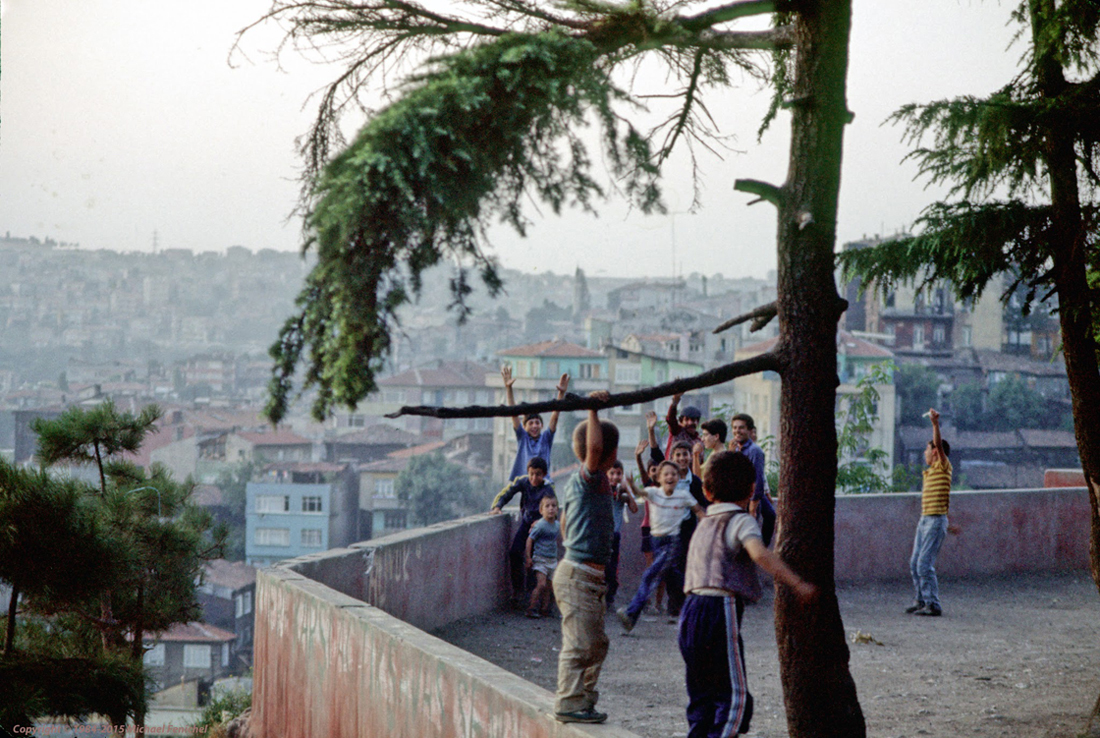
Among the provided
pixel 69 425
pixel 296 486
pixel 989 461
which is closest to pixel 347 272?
pixel 69 425

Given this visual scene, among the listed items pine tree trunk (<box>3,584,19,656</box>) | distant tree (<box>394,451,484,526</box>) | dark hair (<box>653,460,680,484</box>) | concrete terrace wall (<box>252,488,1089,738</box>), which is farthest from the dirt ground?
distant tree (<box>394,451,484,526</box>)

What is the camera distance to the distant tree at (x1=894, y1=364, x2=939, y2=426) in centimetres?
5522

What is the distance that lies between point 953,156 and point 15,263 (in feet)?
267

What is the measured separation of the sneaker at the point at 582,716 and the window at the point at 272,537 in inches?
2145

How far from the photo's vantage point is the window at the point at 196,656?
45.5 m

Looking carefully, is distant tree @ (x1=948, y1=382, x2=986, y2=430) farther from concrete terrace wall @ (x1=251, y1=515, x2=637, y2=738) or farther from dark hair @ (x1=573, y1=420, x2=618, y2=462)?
dark hair @ (x1=573, y1=420, x2=618, y2=462)

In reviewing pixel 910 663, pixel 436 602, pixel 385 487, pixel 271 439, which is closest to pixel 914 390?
pixel 385 487

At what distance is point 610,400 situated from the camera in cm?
469

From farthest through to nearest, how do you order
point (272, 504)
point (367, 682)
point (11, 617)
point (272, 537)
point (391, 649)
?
point (272, 537)
point (272, 504)
point (11, 617)
point (367, 682)
point (391, 649)

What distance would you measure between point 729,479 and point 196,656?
150 ft

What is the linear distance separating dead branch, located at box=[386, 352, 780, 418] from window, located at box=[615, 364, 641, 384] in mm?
51613

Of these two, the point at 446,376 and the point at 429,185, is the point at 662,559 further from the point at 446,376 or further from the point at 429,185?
the point at 446,376

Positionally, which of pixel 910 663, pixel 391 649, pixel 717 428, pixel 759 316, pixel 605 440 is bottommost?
pixel 910 663

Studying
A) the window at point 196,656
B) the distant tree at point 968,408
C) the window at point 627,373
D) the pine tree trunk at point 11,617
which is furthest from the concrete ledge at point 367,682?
the distant tree at point 968,408
